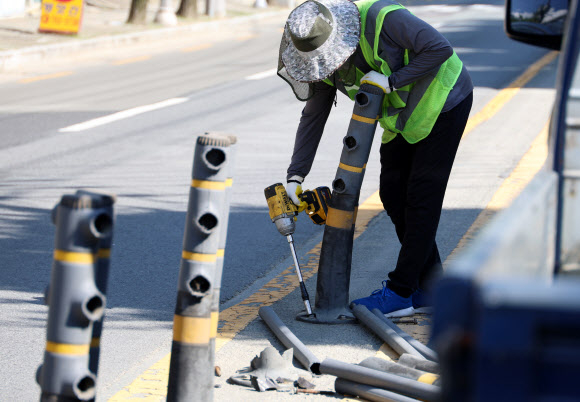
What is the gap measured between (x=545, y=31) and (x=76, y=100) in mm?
10362

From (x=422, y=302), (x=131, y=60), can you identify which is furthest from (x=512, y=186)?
(x=131, y=60)

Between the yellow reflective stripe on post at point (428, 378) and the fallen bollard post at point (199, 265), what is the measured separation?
0.86 m

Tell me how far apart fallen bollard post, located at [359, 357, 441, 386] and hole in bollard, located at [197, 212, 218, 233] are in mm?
1034

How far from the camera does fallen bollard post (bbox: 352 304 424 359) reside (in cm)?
403

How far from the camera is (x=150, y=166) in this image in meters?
8.86

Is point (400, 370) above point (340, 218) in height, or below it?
below

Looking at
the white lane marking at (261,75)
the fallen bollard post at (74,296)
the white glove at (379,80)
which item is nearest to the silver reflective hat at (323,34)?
the white glove at (379,80)

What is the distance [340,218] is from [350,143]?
38cm

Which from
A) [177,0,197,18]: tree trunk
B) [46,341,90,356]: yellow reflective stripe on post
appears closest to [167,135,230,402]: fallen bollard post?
[46,341,90,356]: yellow reflective stripe on post

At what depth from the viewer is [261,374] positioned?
151 inches

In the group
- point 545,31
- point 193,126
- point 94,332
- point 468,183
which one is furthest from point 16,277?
point 193,126

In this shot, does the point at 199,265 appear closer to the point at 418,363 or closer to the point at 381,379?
the point at 381,379

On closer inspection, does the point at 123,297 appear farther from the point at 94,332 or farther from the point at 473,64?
the point at 473,64

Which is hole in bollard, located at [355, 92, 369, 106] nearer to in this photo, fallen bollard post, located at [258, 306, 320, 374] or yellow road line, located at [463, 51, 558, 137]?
fallen bollard post, located at [258, 306, 320, 374]
